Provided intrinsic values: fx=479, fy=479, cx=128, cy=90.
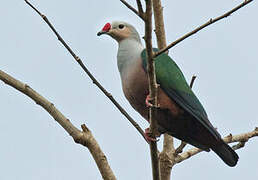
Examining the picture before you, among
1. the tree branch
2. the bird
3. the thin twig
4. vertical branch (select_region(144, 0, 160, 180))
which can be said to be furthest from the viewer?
the bird

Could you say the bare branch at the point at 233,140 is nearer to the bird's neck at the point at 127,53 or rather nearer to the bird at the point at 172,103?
the bird at the point at 172,103

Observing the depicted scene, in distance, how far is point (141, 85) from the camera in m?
4.49

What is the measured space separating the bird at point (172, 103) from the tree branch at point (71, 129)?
3.88 ft

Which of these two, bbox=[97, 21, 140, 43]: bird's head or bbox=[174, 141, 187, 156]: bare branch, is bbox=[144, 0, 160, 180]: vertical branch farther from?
bbox=[97, 21, 140, 43]: bird's head

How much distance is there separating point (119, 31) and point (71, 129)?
79.8 inches

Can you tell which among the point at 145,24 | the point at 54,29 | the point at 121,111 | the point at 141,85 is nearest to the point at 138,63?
the point at 141,85

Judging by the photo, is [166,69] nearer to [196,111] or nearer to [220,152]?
[196,111]

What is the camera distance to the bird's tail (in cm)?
463

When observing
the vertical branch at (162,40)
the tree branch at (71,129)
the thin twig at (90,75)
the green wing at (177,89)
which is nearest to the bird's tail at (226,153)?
the green wing at (177,89)

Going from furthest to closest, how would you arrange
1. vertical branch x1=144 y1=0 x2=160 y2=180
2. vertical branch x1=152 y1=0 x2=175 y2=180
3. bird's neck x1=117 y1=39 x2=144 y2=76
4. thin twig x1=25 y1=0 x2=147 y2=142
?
bird's neck x1=117 y1=39 x2=144 y2=76 → vertical branch x1=152 y1=0 x2=175 y2=180 → thin twig x1=25 y1=0 x2=147 y2=142 → vertical branch x1=144 y1=0 x2=160 y2=180

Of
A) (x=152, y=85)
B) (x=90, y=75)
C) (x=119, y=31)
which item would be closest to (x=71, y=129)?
(x=90, y=75)

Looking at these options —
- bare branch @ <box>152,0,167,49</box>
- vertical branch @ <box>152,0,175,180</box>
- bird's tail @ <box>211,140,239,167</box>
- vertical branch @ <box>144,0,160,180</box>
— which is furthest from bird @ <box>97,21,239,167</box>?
vertical branch @ <box>144,0,160,180</box>

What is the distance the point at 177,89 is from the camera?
15.4 feet

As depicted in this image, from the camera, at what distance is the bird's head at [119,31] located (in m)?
5.14
